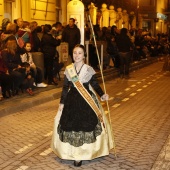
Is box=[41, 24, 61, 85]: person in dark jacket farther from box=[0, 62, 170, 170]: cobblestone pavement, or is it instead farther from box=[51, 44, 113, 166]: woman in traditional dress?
→ box=[51, 44, 113, 166]: woman in traditional dress

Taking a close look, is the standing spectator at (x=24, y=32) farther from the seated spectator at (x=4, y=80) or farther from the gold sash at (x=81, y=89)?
the gold sash at (x=81, y=89)

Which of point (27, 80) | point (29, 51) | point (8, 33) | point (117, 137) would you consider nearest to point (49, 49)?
point (29, 51)

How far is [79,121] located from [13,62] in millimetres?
6159

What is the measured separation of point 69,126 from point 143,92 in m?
8.30

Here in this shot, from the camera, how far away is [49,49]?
45.2ft

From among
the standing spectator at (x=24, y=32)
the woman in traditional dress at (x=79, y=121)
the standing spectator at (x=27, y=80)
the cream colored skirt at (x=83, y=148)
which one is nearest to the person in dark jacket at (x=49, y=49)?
the standing spectator at (x=24, y=32)

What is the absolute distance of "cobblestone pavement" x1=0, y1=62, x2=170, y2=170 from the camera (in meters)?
6.39

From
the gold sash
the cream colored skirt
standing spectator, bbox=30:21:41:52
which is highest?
standing spectator, bbox=30:21:41:52

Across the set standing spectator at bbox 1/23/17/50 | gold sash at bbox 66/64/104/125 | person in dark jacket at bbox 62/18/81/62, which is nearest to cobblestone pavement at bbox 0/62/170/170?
gold sash at bbox 66/64/104/125

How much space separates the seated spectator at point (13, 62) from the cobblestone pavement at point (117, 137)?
0.92m

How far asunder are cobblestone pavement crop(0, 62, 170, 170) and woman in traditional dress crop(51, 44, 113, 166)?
0.80ft

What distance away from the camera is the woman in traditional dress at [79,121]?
6.16 m

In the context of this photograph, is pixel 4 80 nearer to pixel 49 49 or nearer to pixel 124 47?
pixel 49 49

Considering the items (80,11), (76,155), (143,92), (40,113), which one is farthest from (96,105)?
(80,11)
